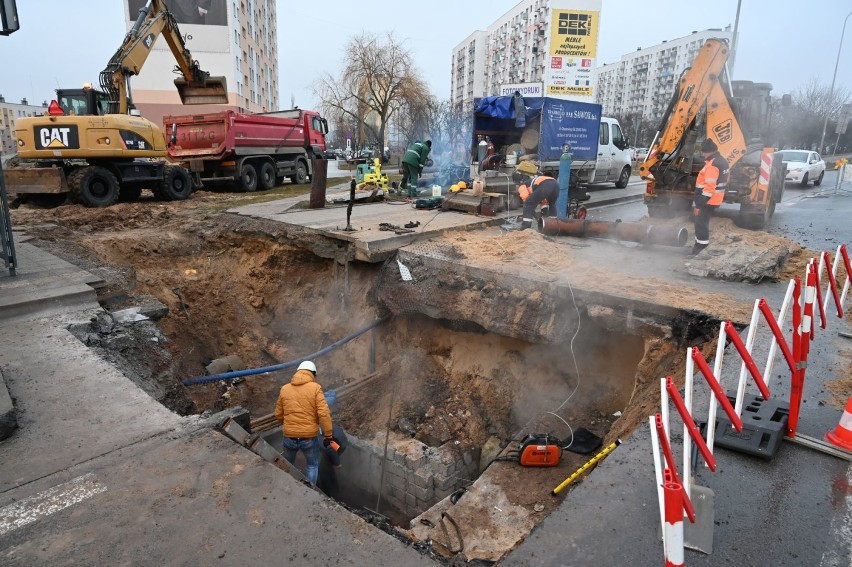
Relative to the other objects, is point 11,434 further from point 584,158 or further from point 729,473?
point 584,158

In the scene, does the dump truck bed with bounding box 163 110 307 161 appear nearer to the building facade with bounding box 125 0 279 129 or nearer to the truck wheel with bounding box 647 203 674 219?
the truck wheel with bounding box 647 203 674 219

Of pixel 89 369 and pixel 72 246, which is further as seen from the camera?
pixel 72 246

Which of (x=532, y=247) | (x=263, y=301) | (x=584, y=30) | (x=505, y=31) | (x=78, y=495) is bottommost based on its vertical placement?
(x=263, y=301)

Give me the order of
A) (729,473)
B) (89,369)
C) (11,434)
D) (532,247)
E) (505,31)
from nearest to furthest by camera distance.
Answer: (729,473) < (11,434) < (89,369) < (532,247) < (505,31)

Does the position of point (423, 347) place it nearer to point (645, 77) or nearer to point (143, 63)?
point (143, 63)

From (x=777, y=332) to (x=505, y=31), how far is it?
83490 mm

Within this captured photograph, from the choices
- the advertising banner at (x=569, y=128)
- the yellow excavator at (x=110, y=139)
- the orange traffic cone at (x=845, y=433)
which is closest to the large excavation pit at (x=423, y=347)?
the orange traffic cone at (x=845, y=433)

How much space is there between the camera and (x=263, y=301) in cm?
870

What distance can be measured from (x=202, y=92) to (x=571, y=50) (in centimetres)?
→ 2552

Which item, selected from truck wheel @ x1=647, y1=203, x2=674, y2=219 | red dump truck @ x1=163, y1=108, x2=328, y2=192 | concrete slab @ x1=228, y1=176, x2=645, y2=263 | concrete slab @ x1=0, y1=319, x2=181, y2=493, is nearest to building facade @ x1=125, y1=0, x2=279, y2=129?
red dump truck @ x1=163, y1=108, x2=328, y2=192

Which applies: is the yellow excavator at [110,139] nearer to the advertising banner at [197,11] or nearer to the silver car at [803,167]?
the silver car at [803,167]

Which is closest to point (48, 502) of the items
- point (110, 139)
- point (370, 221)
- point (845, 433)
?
point (845, 433)

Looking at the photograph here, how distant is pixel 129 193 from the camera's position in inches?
506

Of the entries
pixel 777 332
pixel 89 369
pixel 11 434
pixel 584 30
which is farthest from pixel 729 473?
pixel 584 30
